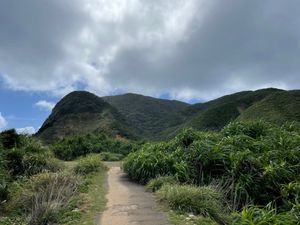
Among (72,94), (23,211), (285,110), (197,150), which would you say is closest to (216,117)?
(285,110)

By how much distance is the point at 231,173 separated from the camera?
357 inches

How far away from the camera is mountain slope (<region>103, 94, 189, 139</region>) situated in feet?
290

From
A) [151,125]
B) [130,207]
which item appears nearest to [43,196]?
[130,207]

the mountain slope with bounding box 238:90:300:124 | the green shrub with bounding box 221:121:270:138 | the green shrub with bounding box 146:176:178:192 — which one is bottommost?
the green shrub with bounding box 146:176:178:192

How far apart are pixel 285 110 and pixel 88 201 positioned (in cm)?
2921

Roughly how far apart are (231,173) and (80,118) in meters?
53.2

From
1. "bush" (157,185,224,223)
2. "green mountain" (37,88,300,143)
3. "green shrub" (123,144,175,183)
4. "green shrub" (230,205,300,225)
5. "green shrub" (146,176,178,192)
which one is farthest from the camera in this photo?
"green mountain" (37,88,300,143)

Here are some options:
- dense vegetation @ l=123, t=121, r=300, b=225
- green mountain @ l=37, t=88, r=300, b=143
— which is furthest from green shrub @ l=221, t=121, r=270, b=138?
green mountain @ l=37, t=88, r=300, b=143

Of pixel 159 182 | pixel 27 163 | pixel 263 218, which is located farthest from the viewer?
pixel 27 163

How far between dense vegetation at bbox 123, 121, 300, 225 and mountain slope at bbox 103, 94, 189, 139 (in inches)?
2706

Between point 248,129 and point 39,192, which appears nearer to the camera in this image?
point 39,192

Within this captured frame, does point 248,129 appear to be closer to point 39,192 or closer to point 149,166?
point 149,166

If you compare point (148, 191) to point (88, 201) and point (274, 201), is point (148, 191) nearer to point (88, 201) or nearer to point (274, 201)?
point (88, 201)

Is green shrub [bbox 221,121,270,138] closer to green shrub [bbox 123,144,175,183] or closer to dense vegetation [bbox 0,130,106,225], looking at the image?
green shrub [bbox 123,144,175,183]
